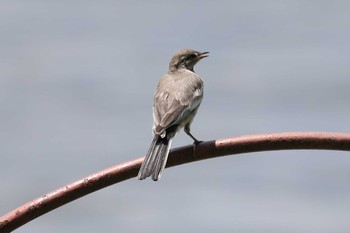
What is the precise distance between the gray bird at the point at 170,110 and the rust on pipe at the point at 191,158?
55 centimetres

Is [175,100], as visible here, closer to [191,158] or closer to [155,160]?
[155,160]

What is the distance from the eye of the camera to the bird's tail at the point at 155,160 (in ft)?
15.6

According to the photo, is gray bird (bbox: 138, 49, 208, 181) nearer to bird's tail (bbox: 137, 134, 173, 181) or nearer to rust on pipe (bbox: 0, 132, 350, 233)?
bird's tail (bbox: 137, 134, 173, 181)

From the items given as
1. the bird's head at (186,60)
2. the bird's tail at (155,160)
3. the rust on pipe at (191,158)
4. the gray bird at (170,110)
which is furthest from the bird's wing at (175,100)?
the rust on pipe at (191,158)

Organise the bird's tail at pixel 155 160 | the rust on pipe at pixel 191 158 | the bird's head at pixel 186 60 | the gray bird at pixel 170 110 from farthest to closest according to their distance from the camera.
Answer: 1. the bird's head at pixel 186 60
2. the gray bird at pixel 170 110
3. the bird's tail at pixel 155 160
4. the rust on pipe at pixel 191 158

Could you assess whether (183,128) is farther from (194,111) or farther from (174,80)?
(174,80)

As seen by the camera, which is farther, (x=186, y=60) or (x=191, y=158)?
(x=186, y=60)

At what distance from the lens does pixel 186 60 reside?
29.7ft

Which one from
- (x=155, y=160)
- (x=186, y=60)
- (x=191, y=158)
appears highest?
(x=186, y=60)

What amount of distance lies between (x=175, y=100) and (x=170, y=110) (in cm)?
29

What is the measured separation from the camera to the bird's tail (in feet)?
15.6

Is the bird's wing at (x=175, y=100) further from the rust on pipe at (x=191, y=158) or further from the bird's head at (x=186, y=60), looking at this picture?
the rust on pipe at (x=191, y=158)

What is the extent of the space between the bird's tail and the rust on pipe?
0.39m

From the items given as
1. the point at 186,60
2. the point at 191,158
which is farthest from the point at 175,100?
the point at 191,158
